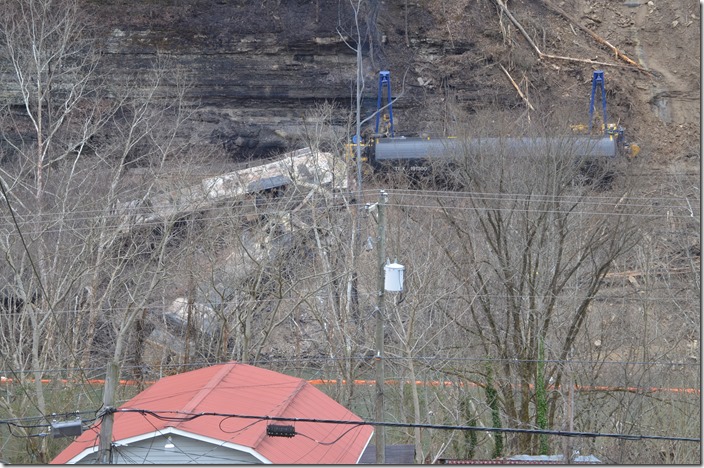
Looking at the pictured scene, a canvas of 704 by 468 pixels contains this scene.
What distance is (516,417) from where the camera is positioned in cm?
1880

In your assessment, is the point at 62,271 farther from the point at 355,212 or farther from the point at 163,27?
the point at 163,27

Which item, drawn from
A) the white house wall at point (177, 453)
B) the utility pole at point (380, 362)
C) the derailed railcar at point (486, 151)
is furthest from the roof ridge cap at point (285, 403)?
the derailed railcar at point (486, 151)

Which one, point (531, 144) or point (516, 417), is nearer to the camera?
point (516, 417)

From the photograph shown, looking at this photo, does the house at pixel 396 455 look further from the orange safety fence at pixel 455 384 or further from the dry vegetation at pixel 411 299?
the orange safety fence at pixel 455 384

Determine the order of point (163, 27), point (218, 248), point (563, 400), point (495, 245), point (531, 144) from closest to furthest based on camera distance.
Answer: point (563, 400) < point (495, 245) < point (531, 144) < point (218, 248) < point (163, 27)

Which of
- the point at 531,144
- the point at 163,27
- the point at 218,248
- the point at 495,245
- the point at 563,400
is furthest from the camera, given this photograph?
the point at 163,27

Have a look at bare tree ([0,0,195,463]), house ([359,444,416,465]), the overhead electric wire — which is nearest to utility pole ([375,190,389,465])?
house ([359,444,416,465])

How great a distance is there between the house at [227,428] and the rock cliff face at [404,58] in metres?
17.9

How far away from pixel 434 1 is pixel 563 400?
21942 mm

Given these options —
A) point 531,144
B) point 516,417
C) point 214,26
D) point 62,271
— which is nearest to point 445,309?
point 516,417

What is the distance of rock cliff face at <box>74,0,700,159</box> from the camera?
32.8m

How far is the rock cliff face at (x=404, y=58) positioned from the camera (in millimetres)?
32844

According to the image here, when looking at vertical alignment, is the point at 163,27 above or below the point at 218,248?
above

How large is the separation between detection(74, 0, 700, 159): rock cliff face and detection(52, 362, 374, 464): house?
17.9 meters
